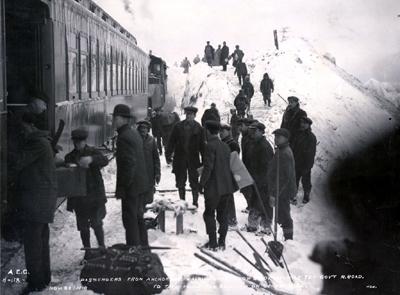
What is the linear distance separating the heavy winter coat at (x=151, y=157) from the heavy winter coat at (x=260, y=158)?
1.70 m

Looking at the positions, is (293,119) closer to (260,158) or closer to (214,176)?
(260,158)

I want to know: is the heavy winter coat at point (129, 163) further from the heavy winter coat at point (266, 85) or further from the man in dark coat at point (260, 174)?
the heavy winter coat at point (266, 85)

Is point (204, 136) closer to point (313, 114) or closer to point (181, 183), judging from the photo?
point (181, 183)

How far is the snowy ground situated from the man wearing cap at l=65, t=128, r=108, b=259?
0.50m

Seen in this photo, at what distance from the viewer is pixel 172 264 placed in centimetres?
593

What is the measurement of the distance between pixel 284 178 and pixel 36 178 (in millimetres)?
3832

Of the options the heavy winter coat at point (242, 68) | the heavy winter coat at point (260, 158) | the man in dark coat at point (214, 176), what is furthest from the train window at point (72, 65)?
the heavy winter coat at point (242, 68)

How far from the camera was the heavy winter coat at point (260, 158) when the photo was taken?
25.8 ft

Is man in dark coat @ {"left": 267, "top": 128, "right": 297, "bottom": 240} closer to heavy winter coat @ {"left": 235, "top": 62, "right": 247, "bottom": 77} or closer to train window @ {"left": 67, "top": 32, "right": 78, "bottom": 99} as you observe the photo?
train window @ {"left": 67, "top": 32, "right": 78, "bottom": 99}

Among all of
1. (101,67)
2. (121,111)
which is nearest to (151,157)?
(121,111)

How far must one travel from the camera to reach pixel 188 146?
340 inches

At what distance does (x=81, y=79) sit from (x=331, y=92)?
686 inches

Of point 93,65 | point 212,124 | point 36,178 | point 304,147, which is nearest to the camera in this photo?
point 36,178

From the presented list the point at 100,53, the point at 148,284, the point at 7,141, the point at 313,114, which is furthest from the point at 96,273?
the point at 313,114
